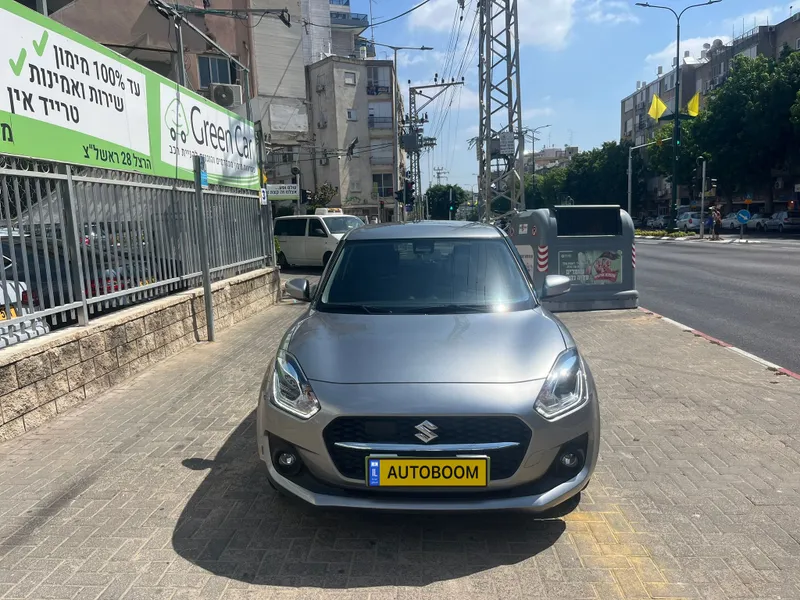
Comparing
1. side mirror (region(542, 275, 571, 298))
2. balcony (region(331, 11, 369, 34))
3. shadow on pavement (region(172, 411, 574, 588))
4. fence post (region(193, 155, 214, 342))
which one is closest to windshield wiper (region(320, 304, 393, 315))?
shadow on pavement (region(172, 411, 574, 588))

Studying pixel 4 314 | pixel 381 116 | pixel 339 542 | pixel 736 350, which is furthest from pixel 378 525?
pixel 381 116

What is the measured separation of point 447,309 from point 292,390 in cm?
122

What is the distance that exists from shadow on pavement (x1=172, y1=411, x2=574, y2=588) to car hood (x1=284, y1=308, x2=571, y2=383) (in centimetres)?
68

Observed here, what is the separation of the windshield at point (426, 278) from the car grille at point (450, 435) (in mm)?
1113

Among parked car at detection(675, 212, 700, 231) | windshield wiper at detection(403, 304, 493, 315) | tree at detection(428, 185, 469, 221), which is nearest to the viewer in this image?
windshield wiper at detection(403, 304, 493, 315)

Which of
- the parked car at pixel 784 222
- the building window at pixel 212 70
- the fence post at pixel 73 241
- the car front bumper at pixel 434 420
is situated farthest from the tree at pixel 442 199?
the car front bumper at pixel 434 420

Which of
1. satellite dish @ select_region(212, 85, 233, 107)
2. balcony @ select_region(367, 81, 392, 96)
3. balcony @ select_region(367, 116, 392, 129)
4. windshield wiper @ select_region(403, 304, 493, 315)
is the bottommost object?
windshield wiper @ select_region(403, 304, 493, 315)

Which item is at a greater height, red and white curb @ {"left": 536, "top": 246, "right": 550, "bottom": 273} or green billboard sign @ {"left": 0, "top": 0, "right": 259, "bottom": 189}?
green billboard sign @ {"left": 0, "top": 0, "right": 259, "bottom": 189}

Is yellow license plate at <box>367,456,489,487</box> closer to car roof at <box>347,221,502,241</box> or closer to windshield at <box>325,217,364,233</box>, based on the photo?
car roof at <box>347,221,502,241</box>

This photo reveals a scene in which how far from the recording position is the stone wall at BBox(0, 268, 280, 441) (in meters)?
4.47

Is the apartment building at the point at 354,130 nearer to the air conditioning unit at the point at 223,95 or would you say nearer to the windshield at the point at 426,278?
the air conditioning unit at the point at 223,95

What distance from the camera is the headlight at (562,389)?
2857 mm

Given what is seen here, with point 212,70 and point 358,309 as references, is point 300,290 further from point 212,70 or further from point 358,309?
point 212,70

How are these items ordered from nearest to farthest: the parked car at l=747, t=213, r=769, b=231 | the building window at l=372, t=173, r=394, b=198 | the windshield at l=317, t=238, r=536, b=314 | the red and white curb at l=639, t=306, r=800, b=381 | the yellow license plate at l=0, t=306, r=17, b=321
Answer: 1. the windshield at l=317, t=238, r=536, b=314
2. the yellow license plate at l=0, t=306, r=17, b=321
3. the red and white curb at l=639, t=306, r=800, b=381
4. the parked car at l=747, t=213, r=769, b=231
5. the building window at l=372, t=173, r=394, b=198
